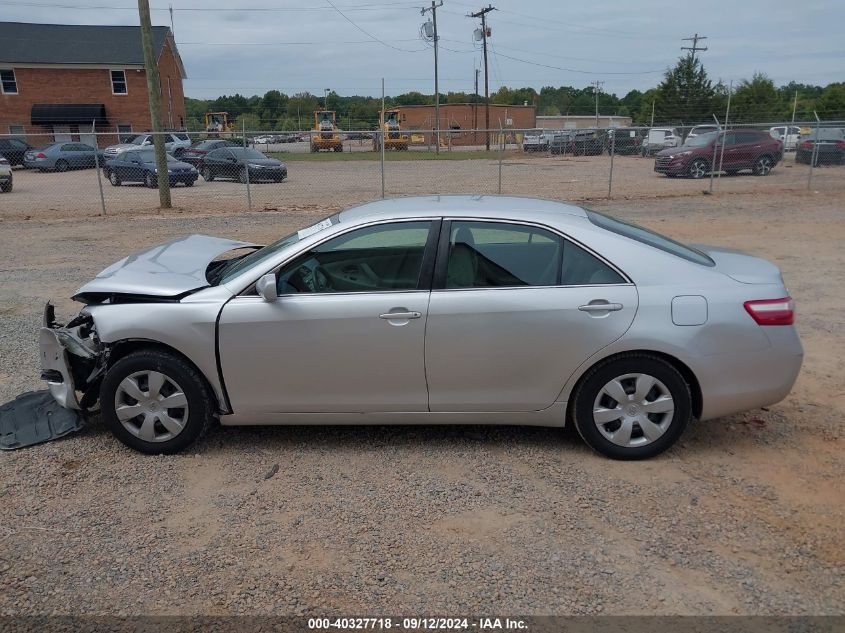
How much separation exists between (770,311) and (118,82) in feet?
166

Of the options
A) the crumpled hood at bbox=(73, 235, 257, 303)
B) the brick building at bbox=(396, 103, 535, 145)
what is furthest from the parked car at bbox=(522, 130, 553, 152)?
the crumpled hood at bbox=(73, 235, 257, 303)

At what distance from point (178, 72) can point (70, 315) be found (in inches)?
2138

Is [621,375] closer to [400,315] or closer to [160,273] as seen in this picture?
[400,315]

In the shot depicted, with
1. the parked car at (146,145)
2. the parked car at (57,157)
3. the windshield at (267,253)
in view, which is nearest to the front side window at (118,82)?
the parked car at (146,145)

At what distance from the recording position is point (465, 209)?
4.29 m

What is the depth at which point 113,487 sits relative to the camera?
392 centimetres

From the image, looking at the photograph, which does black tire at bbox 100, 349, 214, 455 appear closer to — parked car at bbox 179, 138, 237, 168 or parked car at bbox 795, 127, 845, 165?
parked car at bbox 795, 127, 845, 165

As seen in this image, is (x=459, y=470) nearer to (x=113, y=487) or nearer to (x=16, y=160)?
(x=113, y=487)

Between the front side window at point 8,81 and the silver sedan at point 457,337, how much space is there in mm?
49216

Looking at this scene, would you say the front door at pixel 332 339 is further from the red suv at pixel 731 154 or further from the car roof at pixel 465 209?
the red suv at pixel 731 154

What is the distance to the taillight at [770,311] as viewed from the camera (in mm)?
3941

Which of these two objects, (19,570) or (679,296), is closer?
(19,570)

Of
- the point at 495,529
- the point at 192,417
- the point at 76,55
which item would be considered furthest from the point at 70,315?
the point at 76,55

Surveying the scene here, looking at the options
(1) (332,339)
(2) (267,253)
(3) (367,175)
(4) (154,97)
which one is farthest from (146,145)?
(1) (332,339)
